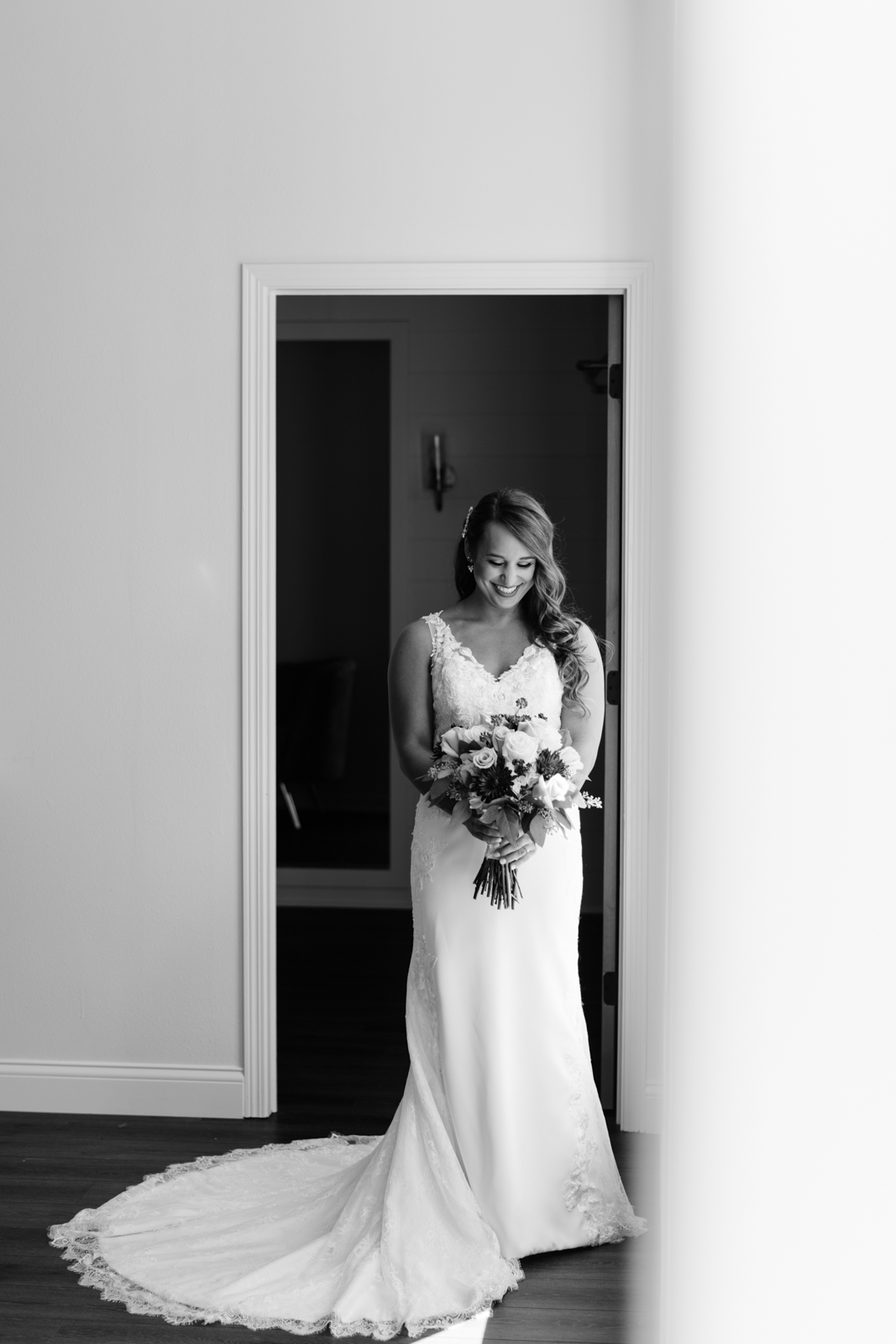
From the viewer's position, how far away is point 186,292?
12.3 feet

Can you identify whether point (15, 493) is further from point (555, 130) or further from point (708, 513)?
point (708, 513)

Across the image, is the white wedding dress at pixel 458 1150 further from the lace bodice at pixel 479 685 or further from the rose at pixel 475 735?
the rose at pixel 475 735

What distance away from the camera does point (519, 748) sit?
8.79 ft

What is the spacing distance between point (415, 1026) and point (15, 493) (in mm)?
2124

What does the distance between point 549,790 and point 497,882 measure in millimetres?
253

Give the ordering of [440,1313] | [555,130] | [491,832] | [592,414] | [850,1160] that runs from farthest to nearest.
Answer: [592,414]
[555,130]
[491,832]
[440,1313]
[850,1160]

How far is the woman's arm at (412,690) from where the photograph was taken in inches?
116

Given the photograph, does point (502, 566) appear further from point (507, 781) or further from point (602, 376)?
point (602, 376)

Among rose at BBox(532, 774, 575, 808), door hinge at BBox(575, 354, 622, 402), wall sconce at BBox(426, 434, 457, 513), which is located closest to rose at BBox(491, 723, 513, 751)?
rose at BBox(532, 774, 575, 808)

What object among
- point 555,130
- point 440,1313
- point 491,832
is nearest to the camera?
point 440,1313

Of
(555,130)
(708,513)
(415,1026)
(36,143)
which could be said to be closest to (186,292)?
(36,143)

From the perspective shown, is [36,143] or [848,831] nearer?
[848,831]

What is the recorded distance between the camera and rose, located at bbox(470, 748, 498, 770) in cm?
266

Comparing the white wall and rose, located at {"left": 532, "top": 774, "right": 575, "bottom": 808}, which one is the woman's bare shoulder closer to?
rose, located at {"left": 532, "top": 774, "right": 575, "bottom": 808}
